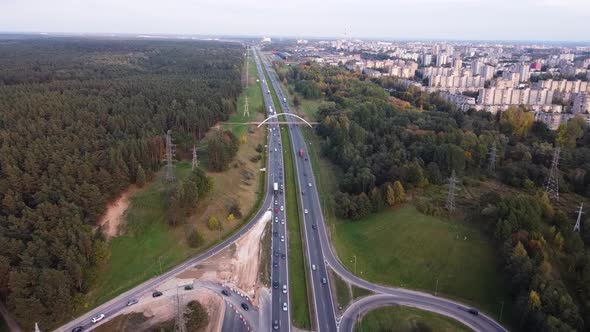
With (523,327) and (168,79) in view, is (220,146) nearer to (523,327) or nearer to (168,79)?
(523,327)

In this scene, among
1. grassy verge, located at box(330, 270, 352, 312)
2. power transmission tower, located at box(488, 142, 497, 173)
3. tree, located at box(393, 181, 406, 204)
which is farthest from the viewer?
power transmission tower, located at box(488, 142, 497, 173)

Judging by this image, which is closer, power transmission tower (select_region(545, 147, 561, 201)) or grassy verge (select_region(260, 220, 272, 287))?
grassy verge (select_region(260, 220, 272, 287))

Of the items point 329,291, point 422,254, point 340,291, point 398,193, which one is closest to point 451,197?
point 398,193

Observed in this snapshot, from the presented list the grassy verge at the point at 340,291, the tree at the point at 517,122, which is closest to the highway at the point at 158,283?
the grassy verge at the point at 340,291

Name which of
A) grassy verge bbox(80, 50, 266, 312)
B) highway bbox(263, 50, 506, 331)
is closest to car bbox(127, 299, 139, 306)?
grassy verge bbox(80, 50, 266, 312)

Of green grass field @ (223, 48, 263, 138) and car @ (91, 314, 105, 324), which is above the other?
green grass field @ (223, 48, 263, 138)

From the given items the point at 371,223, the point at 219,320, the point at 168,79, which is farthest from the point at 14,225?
the point at 168,79

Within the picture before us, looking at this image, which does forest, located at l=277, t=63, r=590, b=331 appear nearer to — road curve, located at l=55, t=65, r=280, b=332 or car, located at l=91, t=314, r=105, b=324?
road curve, located at l=55, t=65, r=280, b=332
